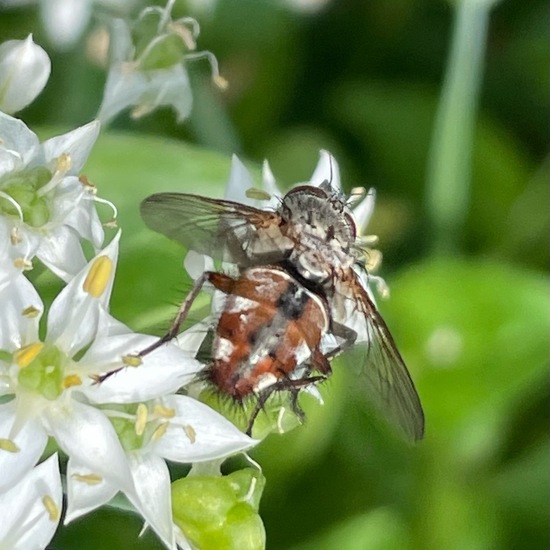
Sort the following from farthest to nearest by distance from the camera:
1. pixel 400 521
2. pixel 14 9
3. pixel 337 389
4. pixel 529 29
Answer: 1. pixel 529 29
2. pixel 14 9
3. pixel 400 521
4. pixel 337 389

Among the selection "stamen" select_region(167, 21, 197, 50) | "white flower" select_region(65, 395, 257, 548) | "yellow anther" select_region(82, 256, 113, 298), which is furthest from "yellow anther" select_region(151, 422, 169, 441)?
"stamen" select_region(167, 21, 197, 50)

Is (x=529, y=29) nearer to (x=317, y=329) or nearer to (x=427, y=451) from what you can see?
(x=427, y=451)

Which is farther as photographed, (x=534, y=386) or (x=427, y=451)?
(x=534, y=386)

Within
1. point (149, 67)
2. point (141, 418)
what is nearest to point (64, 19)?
point (149, 67)

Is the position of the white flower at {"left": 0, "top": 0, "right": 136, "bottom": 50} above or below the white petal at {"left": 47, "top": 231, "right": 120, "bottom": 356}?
below

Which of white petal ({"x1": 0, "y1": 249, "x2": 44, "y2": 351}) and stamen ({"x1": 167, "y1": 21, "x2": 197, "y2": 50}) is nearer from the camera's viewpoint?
white petal ({"x1": 0, "y1": 249, "x2": 44, "y2": 351})

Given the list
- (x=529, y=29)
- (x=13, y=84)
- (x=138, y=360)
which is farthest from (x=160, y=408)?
(x=529, y=29)

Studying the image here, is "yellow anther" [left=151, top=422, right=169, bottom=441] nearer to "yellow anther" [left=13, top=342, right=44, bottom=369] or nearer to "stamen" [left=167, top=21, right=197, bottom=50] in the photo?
"yellow anther" [left=13, top=342, right=44, bottom=369]
